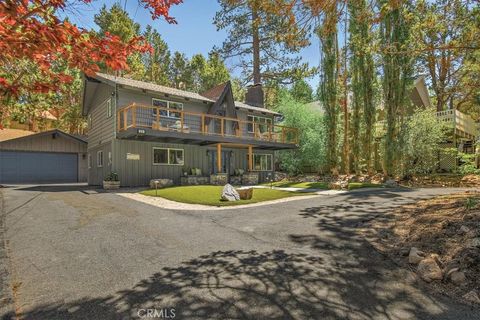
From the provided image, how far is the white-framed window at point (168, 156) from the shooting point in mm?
19000

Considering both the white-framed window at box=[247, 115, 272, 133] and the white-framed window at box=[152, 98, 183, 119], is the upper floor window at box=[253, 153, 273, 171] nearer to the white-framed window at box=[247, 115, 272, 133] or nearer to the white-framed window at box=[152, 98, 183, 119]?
the white-framed window at box=[247, 115, 272, 133]

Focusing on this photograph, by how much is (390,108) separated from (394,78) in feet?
6.41

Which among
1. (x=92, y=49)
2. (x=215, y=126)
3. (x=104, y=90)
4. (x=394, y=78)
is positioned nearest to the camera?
(x=92, y=49)

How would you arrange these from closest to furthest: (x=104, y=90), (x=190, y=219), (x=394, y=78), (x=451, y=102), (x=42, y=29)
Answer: (x=42, y=29)
(x=190, y=219)
(x=394, y=78)
(x=104, y=90)
(x=451, y=102)

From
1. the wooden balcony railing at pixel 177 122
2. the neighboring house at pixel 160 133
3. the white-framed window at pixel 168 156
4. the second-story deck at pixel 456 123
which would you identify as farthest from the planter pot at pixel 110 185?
the second-story deck at pixel 456 123

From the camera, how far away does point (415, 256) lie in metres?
4.48

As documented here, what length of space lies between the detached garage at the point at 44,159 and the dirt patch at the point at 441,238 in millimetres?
A: 26059

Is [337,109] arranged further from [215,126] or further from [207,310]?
[207,310]

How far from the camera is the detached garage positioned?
75.5 feet

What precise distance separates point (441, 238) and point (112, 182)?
51.8 feet

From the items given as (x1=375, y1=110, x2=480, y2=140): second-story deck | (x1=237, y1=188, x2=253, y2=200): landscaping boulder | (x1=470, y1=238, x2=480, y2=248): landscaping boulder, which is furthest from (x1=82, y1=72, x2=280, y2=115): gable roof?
(x1=470, y1=238, x2=480, y2=248): landscaping boulder

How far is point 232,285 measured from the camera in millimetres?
3768

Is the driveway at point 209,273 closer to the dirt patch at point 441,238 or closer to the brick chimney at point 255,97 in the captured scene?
the dirt patch at point 441,238

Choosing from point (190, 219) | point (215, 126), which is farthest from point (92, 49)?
point (215, 126)
